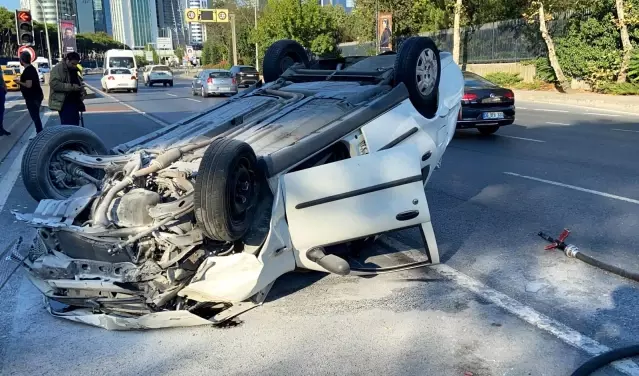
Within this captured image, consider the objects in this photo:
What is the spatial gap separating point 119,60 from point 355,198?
36.4 metres

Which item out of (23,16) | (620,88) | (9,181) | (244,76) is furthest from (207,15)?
(9,181)

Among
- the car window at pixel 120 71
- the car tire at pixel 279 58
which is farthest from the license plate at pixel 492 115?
the car window at pixel 120 71

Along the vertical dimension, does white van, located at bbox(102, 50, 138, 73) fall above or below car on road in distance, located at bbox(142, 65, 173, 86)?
above

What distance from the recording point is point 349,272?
418 centimetres

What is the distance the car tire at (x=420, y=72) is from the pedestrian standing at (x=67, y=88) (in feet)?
19.9

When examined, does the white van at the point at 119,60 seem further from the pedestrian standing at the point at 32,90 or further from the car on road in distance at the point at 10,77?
the pedestrian standing at the point at 32,90

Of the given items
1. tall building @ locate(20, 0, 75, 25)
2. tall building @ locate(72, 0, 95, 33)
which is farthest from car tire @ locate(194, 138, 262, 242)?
tall building @ locate(72, 0, 95, 33)

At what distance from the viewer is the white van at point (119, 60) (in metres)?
36.8

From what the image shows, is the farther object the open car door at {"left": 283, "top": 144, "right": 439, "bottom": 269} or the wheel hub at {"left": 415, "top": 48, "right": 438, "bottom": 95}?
the wheel hub at {"left": 415, "top": 48, "right": 438, "bottom": 95}

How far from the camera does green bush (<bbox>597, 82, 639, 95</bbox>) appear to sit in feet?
73.2

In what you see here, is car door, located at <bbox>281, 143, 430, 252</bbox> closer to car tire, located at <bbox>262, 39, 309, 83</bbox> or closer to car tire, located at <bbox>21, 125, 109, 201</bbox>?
car tire, located at <bbox>21, 125, 109, 201</bbox>

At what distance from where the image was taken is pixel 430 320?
4.00 meters

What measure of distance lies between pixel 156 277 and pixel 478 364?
2047 millimetres

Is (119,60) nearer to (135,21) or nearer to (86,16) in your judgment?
(86,16)
